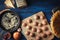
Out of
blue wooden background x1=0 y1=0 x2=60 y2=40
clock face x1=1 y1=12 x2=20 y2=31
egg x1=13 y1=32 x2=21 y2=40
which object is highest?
blue wooden background x1=0 y1=0 x2=60 y2=40

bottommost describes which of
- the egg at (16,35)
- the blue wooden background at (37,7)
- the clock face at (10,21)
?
the egg at (16,35)

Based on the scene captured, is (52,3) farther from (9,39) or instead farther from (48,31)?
(9,39)

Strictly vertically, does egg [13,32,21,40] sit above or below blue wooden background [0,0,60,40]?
below

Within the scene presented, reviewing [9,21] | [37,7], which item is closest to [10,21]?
[9,21]

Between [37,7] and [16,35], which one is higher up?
[37,7]

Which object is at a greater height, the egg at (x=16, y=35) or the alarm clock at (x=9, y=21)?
the alarm clock at (x=9, y=21)

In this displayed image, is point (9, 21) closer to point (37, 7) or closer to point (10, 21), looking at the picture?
point (10, 21)
